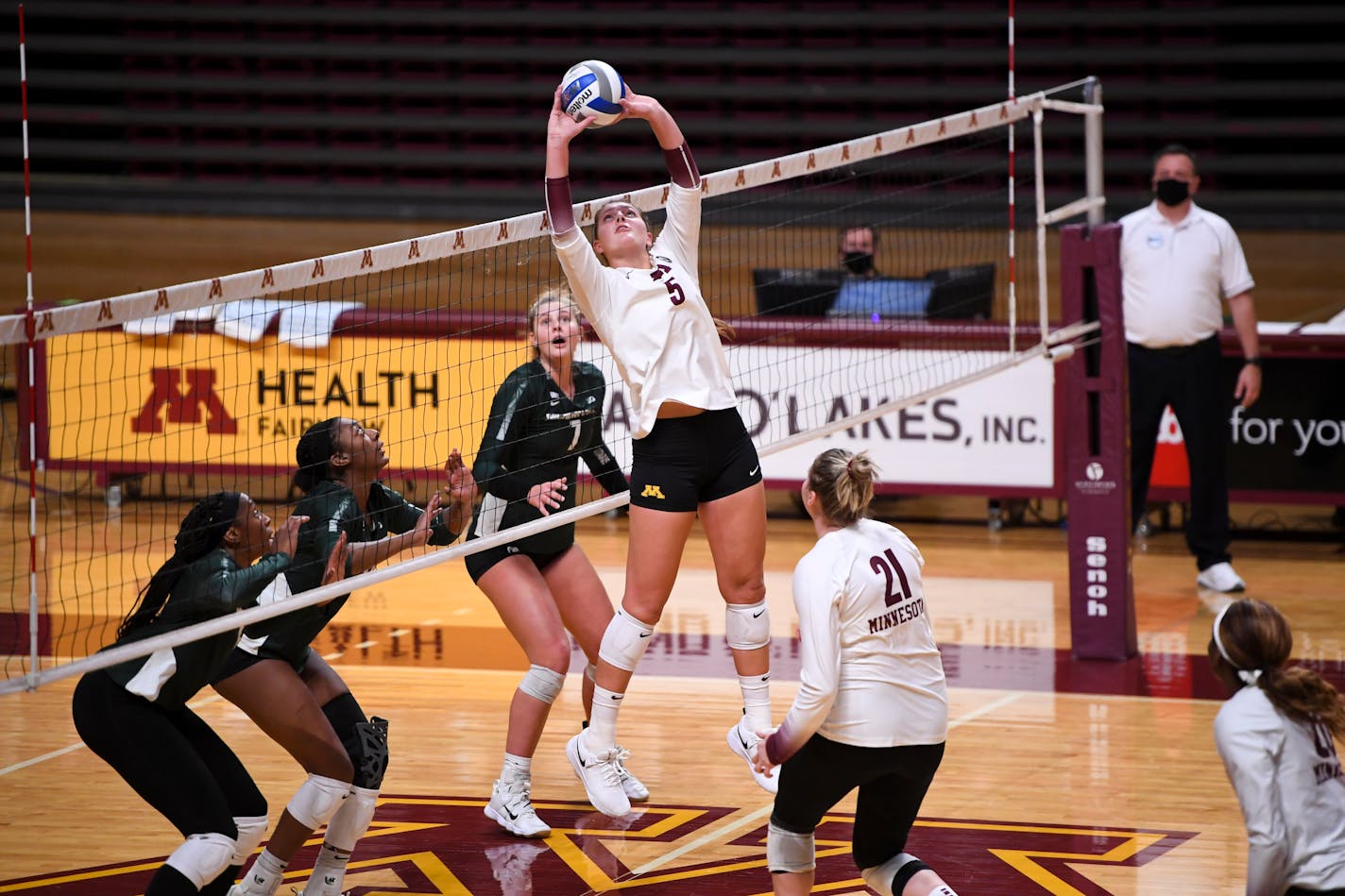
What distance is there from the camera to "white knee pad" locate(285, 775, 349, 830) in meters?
4.85

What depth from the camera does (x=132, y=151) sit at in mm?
16641

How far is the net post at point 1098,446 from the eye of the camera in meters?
8.02

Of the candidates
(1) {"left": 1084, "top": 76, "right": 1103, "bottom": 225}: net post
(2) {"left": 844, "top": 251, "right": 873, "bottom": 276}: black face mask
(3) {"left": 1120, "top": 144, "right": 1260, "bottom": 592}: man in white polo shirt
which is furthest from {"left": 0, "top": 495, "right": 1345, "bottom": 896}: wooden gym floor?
(2) {"left": 844, "top": 251, "right": 873, "bottom": 276}: black face mask

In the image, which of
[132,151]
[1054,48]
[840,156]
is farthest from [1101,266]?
[132,151]

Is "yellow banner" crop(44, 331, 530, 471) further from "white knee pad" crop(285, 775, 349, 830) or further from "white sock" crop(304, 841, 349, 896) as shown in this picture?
"white knee pad" crop(285, 775, 349, 830)

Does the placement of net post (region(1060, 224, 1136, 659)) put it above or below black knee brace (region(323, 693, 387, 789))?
above

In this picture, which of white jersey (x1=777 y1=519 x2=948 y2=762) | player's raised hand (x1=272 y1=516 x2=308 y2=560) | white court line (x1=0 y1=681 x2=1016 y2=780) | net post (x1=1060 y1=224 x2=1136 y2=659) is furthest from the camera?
net post (x1=1060 y1=224 x2=1136 y2=659)

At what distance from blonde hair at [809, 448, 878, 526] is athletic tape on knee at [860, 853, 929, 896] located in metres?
0.94

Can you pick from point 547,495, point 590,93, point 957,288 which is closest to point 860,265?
point 957,288

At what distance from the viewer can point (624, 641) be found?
17.5 feet

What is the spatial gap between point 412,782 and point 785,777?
244 centimetres

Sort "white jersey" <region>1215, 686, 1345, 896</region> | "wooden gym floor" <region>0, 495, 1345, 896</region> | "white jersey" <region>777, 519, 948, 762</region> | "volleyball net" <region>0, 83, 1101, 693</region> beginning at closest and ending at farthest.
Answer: "white jersey" <region>1215, 686, 1345, 896</region>, "white jersey" <region>777, 519, 948, 762</region>, "wooden gym floor" <region>0, 495, 1345, 896</region>, "volleyball net" <region>0, 83, 1101, 693</region>

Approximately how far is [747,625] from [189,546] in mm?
1813

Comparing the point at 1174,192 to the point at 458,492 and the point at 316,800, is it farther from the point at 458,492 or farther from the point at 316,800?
the point at 316,800
